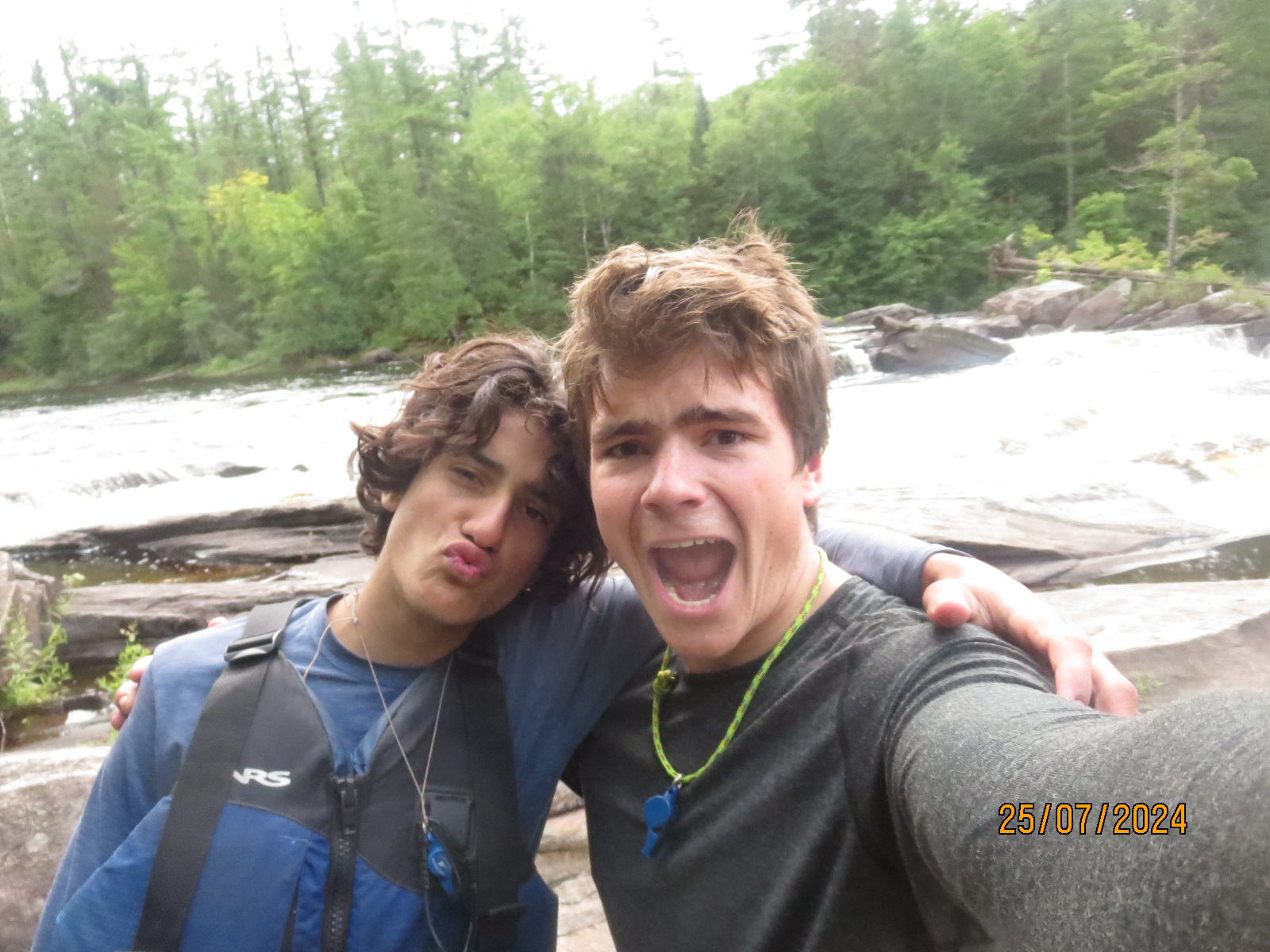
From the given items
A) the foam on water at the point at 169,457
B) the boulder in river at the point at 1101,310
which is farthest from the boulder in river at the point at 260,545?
the boulder in river at the point at 1101,310

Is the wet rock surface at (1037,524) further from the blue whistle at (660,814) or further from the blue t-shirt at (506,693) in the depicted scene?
the blue whistle at (660,814)

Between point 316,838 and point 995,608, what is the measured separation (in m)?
1.22

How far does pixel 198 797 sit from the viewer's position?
1.40 meters

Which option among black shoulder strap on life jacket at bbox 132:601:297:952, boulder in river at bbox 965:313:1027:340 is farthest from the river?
black shoulder strap on life jacket at bbox 132:601:297:952

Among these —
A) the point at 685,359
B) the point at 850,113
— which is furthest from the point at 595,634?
the point at 850,113

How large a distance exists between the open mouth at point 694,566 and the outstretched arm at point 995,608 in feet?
1.08

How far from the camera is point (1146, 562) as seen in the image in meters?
5.61

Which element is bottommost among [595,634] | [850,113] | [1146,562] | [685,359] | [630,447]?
[1146,562]

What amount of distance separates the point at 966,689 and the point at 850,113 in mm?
32495

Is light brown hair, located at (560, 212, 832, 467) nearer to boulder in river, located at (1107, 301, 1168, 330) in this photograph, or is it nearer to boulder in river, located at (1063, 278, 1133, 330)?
boulder in river, located at (1107, 301, 1168, 330)

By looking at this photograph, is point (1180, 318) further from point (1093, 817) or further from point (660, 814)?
point (1093, 817)

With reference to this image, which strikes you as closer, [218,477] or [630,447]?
[630,447]

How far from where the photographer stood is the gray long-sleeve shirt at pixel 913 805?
618mm

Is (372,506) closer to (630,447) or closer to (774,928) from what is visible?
(630,447)
